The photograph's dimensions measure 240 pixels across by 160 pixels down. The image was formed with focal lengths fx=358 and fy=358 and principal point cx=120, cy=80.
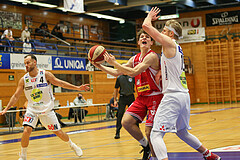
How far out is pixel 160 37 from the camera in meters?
4.03

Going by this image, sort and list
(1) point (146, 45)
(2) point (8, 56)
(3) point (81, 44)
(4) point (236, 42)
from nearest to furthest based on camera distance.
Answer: (1) point (146, 45), (2) point (8, 56), (3) point (81, 44), (4) point (236, 42)

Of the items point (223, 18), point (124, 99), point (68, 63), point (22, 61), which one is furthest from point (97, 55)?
point (223, 18)

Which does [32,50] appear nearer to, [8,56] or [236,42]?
[8,56]

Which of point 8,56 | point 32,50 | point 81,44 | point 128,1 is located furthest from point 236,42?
point 8,56

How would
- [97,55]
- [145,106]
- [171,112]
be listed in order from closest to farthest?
[171,112], [97,55], [145,106]

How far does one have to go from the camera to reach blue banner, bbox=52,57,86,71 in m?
18.8

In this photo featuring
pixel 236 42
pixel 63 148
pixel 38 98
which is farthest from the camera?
pixel 236 42

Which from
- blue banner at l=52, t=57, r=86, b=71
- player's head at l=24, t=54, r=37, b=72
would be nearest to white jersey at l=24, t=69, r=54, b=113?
player's head at l=24, t=54, r=37, b=72

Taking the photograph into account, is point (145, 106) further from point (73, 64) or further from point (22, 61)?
point (73, 64)

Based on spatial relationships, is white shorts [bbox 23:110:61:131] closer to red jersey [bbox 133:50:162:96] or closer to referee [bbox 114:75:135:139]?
red jersey [bbox 133:50:162:96]

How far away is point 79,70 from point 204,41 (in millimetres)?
11896

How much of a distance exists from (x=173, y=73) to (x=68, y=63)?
15938 mm

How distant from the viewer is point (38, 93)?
6.38m

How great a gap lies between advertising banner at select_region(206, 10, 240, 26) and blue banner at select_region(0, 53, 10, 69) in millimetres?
17473
